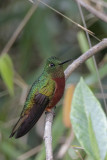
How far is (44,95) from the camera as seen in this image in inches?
88.7

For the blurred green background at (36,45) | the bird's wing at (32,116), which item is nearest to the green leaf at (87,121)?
the bird's wing at (32,116)

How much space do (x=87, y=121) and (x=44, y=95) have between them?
1148mm

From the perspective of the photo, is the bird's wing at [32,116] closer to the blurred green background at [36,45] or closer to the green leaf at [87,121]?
the blurred green background at [36,45]

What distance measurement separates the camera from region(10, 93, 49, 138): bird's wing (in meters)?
2.00

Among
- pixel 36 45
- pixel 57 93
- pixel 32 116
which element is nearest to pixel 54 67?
pixel 57 93

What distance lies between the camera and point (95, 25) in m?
3.41

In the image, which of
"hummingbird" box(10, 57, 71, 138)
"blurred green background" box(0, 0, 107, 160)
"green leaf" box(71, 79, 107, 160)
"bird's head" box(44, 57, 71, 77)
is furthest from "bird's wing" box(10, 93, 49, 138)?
"green leaf" box(71, 79, 107, 160)

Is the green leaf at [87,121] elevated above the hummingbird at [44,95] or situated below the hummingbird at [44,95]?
below

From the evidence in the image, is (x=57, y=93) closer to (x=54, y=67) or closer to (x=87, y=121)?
(x=54, y=67)

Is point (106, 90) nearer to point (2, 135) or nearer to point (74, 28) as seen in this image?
point (74, 28)

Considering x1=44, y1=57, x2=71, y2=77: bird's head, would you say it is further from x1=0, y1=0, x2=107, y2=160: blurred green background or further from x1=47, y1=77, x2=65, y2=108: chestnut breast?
x1=0, y1=0, x2=107, y2=160: blurred green background

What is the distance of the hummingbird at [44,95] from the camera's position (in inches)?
82.6

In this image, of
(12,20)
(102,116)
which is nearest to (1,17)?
(12,20)

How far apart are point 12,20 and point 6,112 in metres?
0.91
